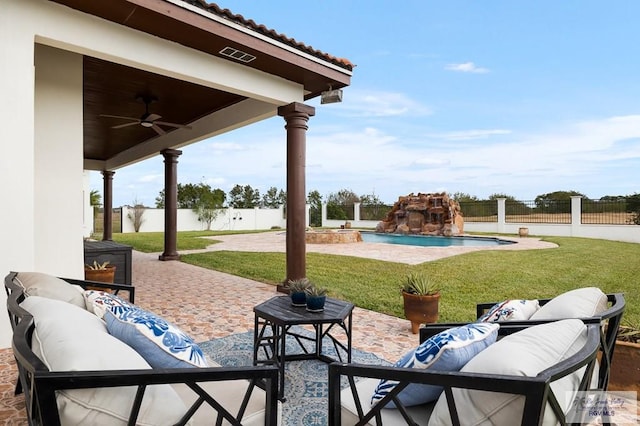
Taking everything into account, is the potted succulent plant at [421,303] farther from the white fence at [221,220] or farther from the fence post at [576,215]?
the white fence at [221,220]

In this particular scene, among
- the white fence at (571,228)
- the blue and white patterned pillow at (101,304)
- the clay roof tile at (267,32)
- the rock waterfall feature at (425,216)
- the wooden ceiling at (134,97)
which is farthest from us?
the rock waterfall feature at (425,216)

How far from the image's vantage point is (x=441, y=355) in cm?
136

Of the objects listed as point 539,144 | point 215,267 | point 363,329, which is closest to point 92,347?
point 363,329

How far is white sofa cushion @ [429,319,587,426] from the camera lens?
1.12m

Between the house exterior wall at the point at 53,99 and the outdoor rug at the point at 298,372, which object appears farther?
the house exterior wall at the point at 53,99

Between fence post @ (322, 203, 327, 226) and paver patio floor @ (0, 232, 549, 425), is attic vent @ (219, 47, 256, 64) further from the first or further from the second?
fence post @ (322, 203, 327, 226)

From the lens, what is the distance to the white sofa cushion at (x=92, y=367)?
1105 mm

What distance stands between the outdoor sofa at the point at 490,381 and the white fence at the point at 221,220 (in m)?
23.4

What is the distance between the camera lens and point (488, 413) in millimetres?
1140

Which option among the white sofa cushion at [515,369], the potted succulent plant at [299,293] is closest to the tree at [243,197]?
the potted succulent plant at [299,293]

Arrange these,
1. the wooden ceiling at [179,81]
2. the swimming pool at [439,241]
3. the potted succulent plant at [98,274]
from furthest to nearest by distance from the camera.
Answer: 1. the swimming pool at [439,241]
2. the potted succulent plant at [98,274]
3. the wooden ceiling at [179,81]

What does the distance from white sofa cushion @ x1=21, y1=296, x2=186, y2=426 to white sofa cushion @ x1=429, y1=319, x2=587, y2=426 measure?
0.92 metres

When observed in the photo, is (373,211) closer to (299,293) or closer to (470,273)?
(470,273)

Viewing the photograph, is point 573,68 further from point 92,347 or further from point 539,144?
point 92,347
